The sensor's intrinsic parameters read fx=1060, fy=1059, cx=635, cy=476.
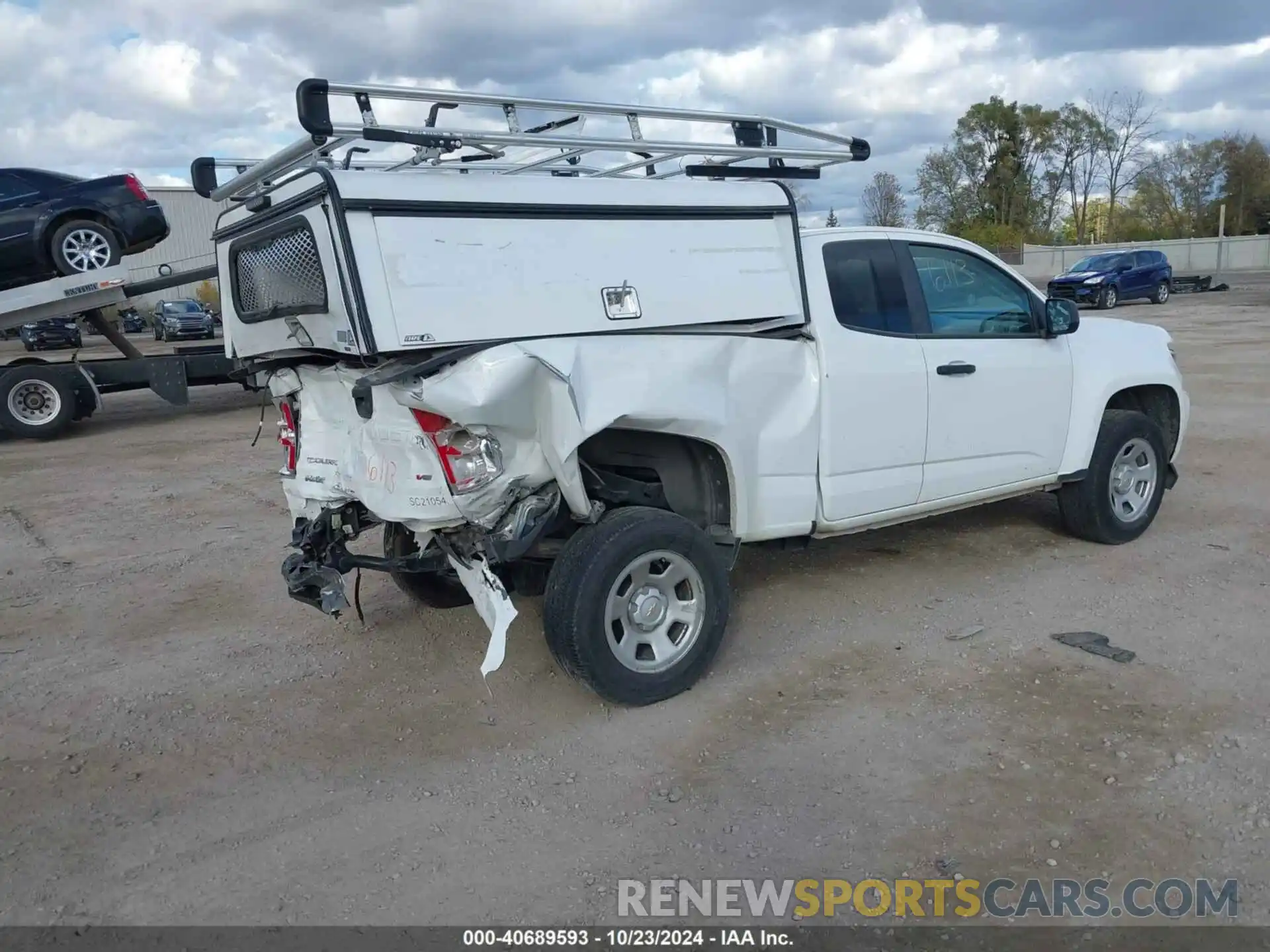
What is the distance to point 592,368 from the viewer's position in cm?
418

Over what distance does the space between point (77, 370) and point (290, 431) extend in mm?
9251

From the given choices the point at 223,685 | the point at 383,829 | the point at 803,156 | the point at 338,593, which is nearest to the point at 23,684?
the point at 223,685

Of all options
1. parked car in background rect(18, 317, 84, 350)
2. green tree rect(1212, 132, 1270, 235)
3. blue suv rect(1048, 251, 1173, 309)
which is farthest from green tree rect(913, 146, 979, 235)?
parked car in background rect(18, 317, 84, 350)

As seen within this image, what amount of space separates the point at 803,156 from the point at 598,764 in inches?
116

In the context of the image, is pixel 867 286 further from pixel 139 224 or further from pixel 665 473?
pixel 139 224

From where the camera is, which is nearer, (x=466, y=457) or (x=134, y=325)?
(x=466, y=457)

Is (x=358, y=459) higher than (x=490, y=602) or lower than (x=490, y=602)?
higher

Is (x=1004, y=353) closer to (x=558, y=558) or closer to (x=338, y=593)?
(x=558, y=558)

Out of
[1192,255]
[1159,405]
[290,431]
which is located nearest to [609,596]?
[290,431]

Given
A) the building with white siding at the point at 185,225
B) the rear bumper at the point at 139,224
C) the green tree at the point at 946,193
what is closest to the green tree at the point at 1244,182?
the green tree at the point at 946,193

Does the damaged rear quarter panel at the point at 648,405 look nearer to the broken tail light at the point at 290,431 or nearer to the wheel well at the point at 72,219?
the broken tail light at the point at 290,431

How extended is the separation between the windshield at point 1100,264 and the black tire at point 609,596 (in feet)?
98.9

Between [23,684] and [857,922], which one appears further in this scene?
[23,684]
